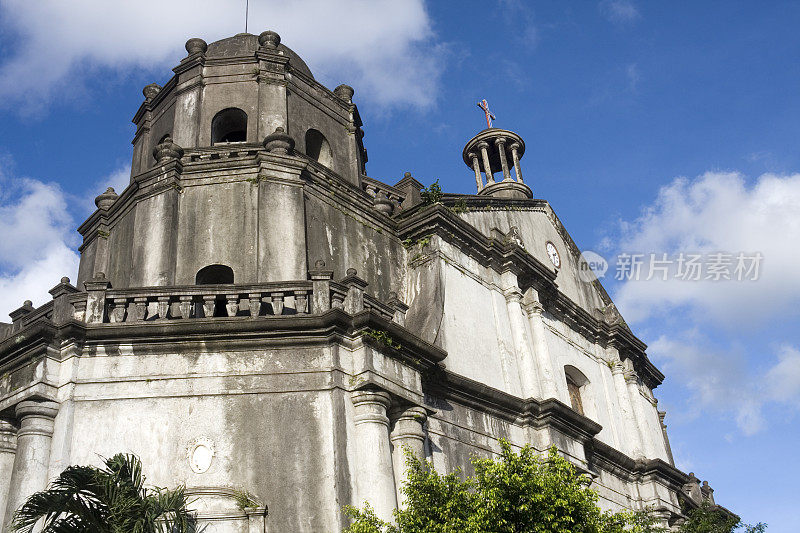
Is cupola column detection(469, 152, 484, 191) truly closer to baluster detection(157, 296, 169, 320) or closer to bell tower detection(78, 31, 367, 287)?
bell tower detection(78, 31, 367, 287)

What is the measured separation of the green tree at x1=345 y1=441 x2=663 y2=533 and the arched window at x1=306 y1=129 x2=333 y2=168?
924cm

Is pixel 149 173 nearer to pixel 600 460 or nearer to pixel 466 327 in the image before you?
pixel 466 327

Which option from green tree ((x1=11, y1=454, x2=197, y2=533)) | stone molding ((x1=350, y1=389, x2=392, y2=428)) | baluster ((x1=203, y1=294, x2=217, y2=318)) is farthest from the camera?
baluster ((x1=203, y1=294, x2=217, y2=318))

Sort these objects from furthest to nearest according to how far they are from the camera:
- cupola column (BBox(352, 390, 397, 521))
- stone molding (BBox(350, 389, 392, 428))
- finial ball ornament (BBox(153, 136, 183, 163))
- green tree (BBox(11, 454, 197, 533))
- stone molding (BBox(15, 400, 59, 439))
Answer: finial ball ornament (BBox(153, 136, 183, 163)) → stone molding (BBox(350, 389, 392, 428)) → cupola column (BBox(352, 390, 397, 521)) → stone molding (BBox(15, 400, 59, 439)) → green tree (BBox(11, 454, 197, 533))

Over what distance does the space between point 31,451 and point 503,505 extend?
20.2 feet

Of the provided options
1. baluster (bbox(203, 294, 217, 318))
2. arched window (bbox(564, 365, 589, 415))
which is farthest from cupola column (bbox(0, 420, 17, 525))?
arched window (bbox(564, 365, 589, 415))

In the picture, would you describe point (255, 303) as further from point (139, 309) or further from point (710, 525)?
point (710, 525)

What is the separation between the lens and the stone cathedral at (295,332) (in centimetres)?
1102

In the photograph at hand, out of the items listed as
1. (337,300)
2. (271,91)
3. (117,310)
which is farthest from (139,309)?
(271,91)

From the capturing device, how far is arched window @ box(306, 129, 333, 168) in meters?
17.6

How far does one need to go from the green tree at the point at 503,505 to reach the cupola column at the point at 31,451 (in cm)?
412

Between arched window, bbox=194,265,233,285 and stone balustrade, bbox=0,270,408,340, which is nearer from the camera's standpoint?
stone balustrade, bbox=0,270,408,340

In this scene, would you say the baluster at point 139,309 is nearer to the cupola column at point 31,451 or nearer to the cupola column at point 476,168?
the cupola column at point 31,451

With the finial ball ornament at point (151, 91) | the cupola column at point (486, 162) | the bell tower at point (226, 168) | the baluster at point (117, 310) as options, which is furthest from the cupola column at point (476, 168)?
the baluster at point (117, 310)
